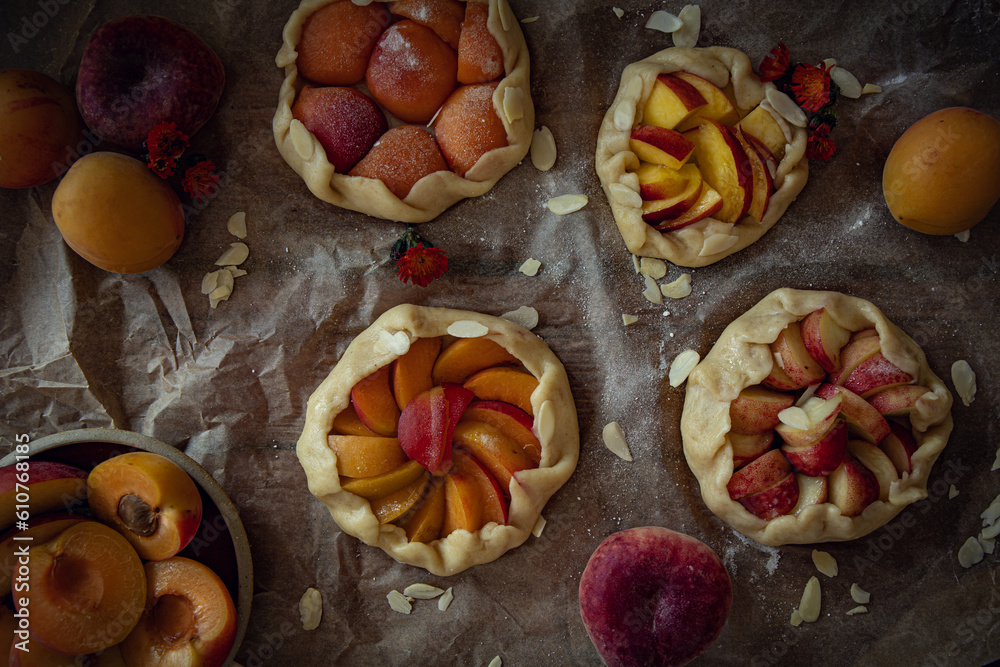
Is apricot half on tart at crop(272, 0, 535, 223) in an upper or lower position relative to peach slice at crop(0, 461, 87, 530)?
upper

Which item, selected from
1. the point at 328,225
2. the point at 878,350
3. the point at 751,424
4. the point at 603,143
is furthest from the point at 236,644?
the point at 878,350

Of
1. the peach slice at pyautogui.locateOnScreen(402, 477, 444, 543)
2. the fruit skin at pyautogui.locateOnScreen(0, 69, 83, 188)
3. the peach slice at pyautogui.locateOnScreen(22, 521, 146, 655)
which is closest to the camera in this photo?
the peach slice at pyautogui.locateOnScreen(22, 521, 146, 655)

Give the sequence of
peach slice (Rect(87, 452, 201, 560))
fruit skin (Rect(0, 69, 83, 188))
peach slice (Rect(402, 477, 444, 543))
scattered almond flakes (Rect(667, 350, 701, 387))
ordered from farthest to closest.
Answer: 1. scattered almond flakes (Rect(667, 350, 701, 387))
2. peach slice (Rect(402, 477, 444, 543))
3. fruit skin (Rect(0, 69, 83, 188))
4. peach slice (Rect(87, 452, 201, 560))

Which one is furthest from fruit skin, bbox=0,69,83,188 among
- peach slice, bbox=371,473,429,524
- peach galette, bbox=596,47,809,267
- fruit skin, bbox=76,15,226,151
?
peach galette, bbox=596,47,809,267

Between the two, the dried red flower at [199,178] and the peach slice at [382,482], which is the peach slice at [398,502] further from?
the dried red flower at [199,178]

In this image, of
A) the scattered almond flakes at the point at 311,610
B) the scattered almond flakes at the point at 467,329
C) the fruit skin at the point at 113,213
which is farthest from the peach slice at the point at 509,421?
the fruit skin at the point at 113,213

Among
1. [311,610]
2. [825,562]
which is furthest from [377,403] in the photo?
[825,562]

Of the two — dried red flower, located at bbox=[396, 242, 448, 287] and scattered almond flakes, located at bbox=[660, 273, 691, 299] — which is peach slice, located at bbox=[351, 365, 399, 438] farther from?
scattered almond flakes, located at bbox=[660, 273, 691, 299]

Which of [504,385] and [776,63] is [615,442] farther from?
[776,63]
